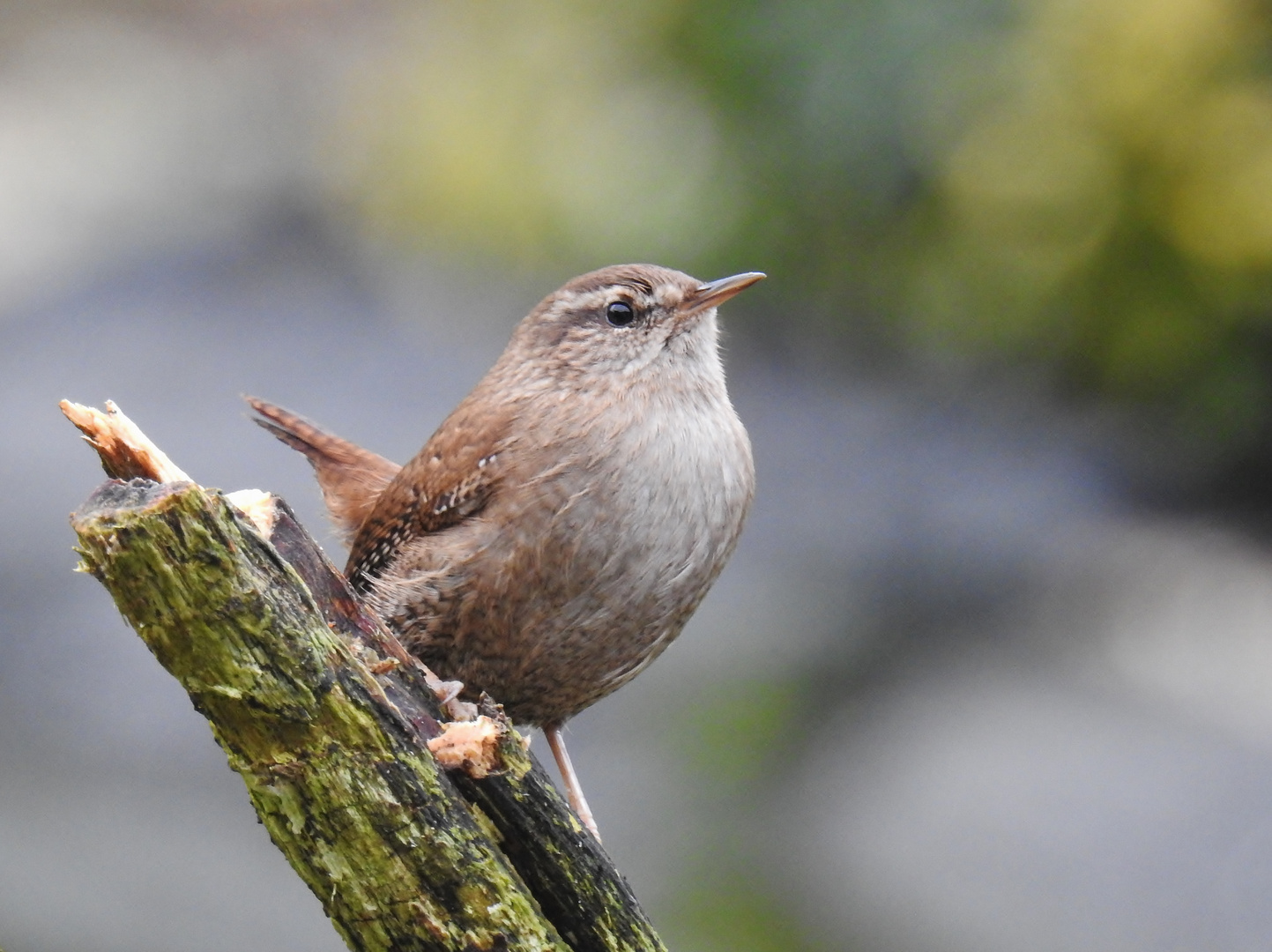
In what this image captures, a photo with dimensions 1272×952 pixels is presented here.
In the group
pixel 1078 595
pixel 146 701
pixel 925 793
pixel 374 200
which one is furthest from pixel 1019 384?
pixel 146 701

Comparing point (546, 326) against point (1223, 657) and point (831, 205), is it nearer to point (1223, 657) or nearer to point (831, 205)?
point (831, 205)

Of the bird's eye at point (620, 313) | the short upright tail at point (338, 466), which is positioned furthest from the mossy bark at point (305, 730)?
the short upright tail at point (338, 466)

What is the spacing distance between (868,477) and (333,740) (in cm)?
415

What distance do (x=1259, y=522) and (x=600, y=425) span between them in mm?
3495

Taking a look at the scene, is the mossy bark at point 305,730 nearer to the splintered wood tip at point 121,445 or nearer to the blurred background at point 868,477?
the splintered wood tip at point 121,445

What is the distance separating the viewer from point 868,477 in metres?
5.68

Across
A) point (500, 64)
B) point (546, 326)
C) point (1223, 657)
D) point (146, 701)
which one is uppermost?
point (500, 64)

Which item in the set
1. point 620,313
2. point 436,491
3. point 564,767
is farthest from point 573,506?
point 564,767

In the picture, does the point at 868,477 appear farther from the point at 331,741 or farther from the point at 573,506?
the point at 331,741

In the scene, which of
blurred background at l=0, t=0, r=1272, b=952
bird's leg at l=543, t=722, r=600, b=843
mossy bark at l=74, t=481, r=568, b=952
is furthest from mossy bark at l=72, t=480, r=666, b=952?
blurred background at l=0, t=0, r=1272, b=952

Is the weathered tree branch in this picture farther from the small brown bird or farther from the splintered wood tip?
the small brown bird

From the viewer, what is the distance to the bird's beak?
281 cm

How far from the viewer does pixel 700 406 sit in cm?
272

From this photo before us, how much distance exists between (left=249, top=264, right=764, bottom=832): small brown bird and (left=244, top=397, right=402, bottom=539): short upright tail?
331 mm
